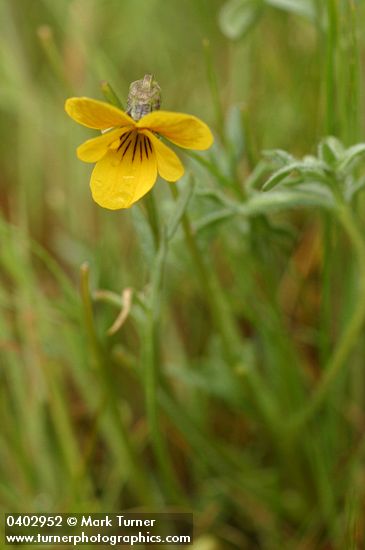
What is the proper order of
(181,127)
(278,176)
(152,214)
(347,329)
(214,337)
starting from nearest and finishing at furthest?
(181,127), (278,176), (152,214), (347,329), (214,337)

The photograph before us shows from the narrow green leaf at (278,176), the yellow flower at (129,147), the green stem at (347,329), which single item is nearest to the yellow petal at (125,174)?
the yellow flower at (129,147)

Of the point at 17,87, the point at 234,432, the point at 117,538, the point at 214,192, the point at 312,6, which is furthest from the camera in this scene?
the point at 17,87

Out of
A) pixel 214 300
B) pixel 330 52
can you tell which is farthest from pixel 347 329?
pixel 330 52

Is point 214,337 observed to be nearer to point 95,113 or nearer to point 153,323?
point 153,323

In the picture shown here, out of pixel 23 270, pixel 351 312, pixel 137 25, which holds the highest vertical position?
pixel 137 25

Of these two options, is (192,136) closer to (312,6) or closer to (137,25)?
(312,6)

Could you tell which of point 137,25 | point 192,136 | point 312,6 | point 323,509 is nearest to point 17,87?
point 137,25
